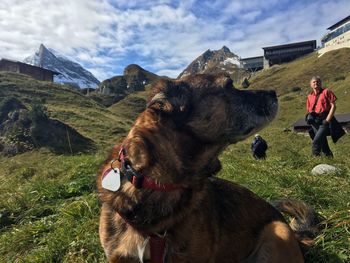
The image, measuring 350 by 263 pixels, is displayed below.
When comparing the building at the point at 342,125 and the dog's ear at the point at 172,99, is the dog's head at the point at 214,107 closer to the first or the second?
the dog's ear at the point at 172,99

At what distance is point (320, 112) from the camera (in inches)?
375

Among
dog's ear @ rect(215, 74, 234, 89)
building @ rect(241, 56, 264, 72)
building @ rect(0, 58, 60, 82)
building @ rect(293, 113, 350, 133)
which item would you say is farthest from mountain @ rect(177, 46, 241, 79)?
building @ rect(241, 56, 264, 72)

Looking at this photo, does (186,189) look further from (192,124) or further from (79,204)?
(79,204)

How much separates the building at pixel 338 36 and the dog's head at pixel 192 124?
3162 inches

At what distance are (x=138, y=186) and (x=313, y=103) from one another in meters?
7.71

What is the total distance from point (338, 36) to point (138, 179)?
292 ft

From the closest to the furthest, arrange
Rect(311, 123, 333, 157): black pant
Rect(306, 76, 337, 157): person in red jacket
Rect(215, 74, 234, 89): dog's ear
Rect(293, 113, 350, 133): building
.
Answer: Rect(215, 74, 234, 89): dog's ear
Rect(306, 76, 337, 157): person in red jacket
Rect(311, 123, 333, 157): black pant
Rect(293, 113, 350, 133): building

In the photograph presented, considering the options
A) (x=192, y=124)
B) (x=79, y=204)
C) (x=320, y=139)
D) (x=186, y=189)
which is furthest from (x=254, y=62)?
(x=186, y=189)

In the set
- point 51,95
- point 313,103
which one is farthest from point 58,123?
point 313,103

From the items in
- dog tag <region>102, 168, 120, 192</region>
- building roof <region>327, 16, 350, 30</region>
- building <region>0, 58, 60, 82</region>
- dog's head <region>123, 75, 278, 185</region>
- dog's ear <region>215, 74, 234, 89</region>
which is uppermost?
building roof <region>327, 16, 350, 30</region>

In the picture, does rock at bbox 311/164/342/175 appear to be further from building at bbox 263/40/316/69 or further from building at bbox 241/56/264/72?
building at bbox 241/56/264/72

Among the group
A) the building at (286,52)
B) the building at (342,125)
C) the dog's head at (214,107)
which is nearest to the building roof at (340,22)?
the building at (286,52)

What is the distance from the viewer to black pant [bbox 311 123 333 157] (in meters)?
9.56

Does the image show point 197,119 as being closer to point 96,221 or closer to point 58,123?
point 96,221
